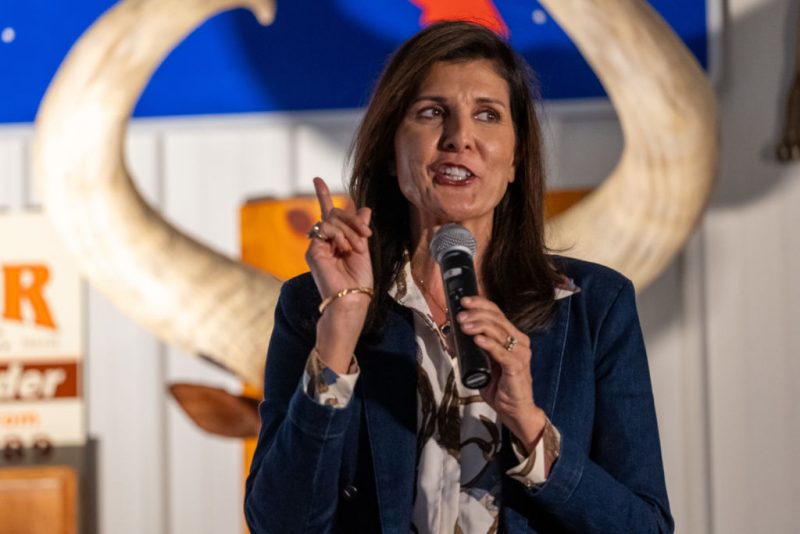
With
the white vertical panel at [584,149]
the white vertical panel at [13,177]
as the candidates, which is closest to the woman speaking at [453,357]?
the white vertical panel at [584,149]

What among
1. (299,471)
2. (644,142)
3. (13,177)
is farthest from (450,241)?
(13,177)

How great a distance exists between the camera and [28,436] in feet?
5.36

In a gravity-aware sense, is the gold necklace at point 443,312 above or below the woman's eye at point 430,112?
below

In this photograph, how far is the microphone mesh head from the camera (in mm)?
793

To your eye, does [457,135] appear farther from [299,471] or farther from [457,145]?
[299,471]

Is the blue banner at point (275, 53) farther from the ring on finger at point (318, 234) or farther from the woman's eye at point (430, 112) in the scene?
the ring on finger at point (318, 234)

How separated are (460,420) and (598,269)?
0.19 m

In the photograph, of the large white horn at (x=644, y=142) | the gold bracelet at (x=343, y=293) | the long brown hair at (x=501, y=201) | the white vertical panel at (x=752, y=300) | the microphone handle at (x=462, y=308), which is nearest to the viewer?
the microphone handle at (x=462, y=308)

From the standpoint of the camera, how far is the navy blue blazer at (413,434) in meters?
0.78

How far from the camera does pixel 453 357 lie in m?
0.85

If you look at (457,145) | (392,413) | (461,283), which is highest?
(457,145)

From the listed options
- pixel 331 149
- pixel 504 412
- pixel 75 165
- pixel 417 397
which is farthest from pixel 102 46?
pixel 504 412

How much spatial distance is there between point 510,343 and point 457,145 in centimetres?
20

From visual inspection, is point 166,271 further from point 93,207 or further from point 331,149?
point 331,149
